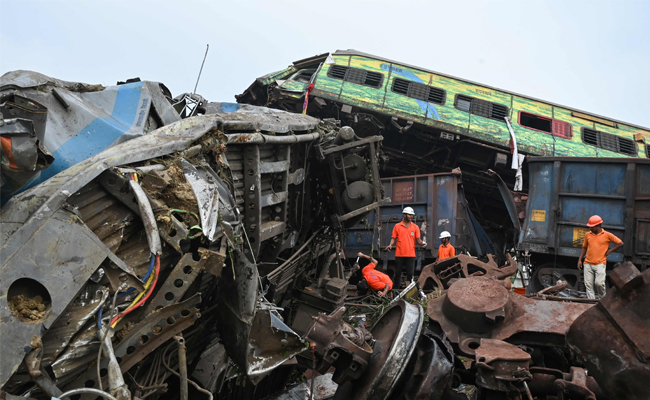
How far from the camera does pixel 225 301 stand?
11.2 ft

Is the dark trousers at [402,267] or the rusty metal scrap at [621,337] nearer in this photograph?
the rusty metal scrap at [621,337]

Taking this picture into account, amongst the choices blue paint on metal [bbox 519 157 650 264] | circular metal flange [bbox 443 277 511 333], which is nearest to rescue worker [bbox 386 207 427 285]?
blue paint on metal [bbox 519 157 650 264]

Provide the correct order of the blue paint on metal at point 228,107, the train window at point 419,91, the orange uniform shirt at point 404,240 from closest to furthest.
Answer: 1. the blue paint on metal at point 228,107
2. the orange uniform shirt at point 404,240
3. the train window at point 419,91

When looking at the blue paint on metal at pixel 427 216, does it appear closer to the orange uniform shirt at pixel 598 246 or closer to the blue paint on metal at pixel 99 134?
the orange uniform shirt at pixel 598 246

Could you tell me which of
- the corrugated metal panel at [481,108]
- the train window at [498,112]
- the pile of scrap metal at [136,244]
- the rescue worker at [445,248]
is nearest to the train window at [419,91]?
the corrugated metal panel at [481,108]

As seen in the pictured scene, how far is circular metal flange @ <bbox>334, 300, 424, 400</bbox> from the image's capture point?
283 centimetres

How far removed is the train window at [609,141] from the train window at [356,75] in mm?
4970

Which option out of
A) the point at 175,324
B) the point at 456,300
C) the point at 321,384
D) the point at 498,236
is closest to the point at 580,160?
the point at 498,236

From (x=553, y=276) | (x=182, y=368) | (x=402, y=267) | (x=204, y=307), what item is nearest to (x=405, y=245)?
(x=402, y=267)

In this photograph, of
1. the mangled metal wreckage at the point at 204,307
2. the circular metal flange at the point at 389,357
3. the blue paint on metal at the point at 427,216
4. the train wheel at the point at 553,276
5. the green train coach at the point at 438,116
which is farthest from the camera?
the green train coach at the point at 438,116

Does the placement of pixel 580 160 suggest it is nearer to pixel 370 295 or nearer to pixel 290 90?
pixel 370 295

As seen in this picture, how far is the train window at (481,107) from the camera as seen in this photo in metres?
11.1

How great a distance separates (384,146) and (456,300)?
301 inches

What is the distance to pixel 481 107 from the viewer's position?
36.6 feet
